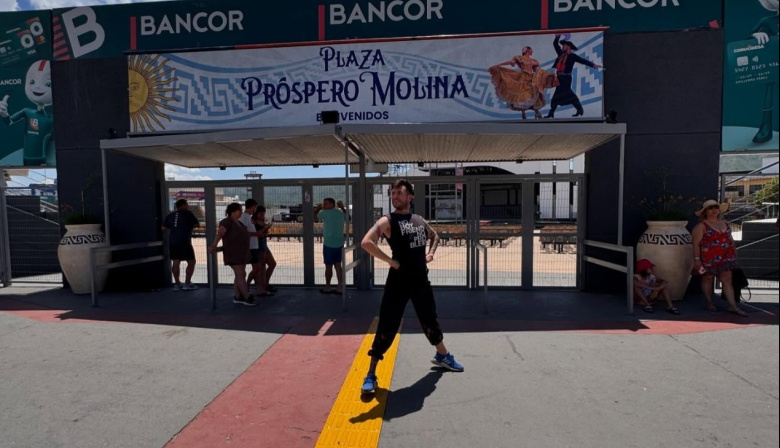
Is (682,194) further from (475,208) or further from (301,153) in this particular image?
(301,153)

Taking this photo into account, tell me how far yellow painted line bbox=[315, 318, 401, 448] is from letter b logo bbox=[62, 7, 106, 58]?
29.5 ft

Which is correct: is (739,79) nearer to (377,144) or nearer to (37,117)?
(377,144)

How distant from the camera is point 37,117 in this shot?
9.93 metres

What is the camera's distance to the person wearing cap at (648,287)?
6.38m

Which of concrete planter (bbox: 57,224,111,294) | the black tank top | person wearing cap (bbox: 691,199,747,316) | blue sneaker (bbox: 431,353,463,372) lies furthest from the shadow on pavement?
concrete planter (bbox: 57,224,111,294)

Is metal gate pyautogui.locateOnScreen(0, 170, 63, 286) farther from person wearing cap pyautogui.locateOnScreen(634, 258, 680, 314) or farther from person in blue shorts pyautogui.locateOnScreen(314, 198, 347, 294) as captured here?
person wearing cap pyautogui.locateOnScreen(634, 258, 680, 314)

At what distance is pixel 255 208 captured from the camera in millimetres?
7562

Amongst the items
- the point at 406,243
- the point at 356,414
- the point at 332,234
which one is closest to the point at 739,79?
the point at 406,243

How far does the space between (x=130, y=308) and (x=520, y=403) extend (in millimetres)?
6279

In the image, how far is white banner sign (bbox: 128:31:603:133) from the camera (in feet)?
23.9

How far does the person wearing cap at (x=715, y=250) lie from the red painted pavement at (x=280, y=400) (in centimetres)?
513

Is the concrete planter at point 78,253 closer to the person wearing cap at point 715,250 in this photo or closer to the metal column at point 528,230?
the metal column at point 528,230

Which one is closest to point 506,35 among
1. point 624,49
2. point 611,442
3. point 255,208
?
point 624,49

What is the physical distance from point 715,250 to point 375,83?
19.5 feet
